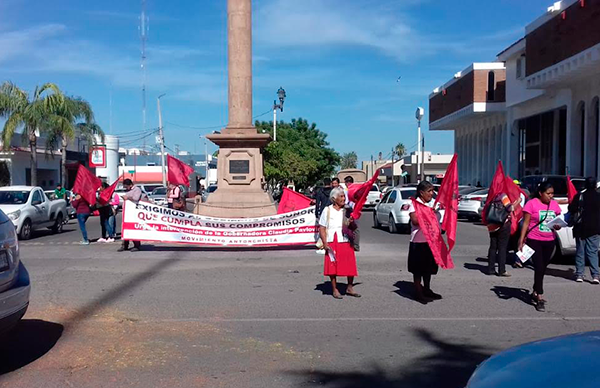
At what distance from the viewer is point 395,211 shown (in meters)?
19.8

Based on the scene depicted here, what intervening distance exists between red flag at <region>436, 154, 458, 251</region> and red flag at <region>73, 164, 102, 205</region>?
9914 mm

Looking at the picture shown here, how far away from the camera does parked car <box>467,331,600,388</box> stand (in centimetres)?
285

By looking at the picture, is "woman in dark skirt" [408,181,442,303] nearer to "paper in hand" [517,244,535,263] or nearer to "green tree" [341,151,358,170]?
"paper in hand" [517,244,535,263]

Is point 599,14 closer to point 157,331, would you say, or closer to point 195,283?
point 195,283

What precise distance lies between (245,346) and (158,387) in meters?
1.41

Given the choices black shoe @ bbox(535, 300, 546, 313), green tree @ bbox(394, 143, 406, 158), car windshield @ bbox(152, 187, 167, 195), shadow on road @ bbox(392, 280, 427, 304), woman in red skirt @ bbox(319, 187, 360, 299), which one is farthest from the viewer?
green tree @ bbox(394, 143, 406, 158)

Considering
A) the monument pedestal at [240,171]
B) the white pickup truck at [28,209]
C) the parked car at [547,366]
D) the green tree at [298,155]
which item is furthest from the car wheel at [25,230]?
the green tree at [298,155]

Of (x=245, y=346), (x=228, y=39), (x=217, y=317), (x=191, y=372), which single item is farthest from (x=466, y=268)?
(x=228, y=39)

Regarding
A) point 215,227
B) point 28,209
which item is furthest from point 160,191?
point 215,227

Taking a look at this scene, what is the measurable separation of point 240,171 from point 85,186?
14.2 ft

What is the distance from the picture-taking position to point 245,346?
21.4ft

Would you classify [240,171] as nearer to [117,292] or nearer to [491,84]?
[117,292]

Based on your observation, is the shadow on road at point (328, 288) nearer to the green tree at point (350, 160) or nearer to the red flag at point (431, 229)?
the red flag at point (431, 229)

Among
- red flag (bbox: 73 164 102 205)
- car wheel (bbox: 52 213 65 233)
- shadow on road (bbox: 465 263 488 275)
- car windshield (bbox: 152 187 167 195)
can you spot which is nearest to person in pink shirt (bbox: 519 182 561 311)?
shadow on road (bbox: 465 263 488 275)
